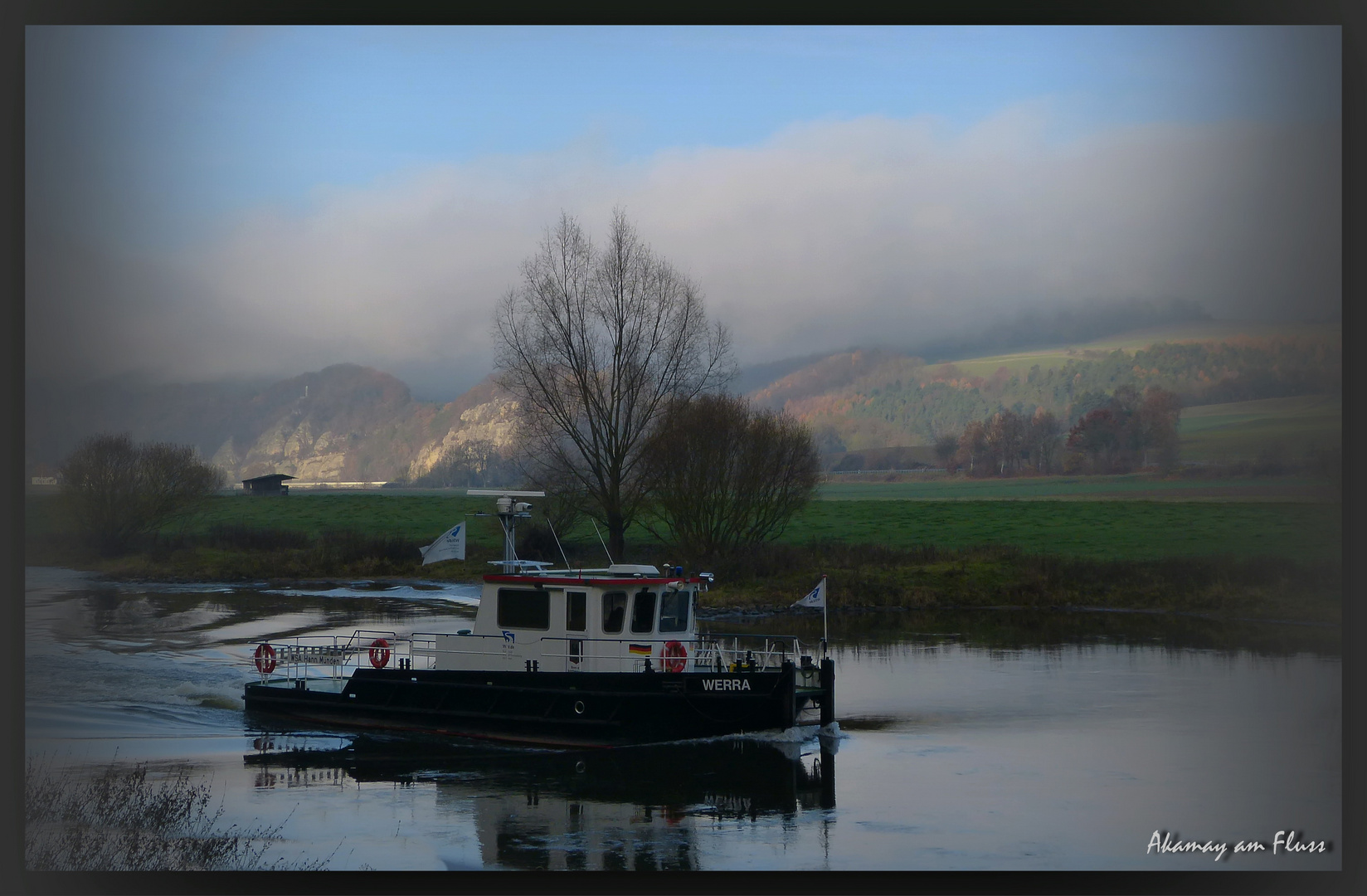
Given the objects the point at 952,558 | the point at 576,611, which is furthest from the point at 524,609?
the point at 952,558

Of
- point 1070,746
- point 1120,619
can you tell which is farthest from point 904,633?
point 1070,746

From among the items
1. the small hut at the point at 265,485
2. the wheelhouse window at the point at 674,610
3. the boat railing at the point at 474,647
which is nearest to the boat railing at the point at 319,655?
the boat railing at the point at 474,647

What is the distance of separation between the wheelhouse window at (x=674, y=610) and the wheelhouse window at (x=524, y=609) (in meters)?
2.14

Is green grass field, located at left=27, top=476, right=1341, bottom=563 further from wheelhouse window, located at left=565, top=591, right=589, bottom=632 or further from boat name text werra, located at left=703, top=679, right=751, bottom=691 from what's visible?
wheelhouse window, located at left=565, top=591, right=589, bottom=632

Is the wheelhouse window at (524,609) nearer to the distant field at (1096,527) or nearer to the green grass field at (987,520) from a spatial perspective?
the green grass field at (987,520)

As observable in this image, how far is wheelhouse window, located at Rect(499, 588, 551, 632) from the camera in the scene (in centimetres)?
2223

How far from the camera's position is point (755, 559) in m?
46.9

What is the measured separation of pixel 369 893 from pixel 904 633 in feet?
84.1

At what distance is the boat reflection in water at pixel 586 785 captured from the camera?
15.6m

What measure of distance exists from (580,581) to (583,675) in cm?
171

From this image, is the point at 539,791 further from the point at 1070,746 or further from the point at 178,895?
the point at 1070,746

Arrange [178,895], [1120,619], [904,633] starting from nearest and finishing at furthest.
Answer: [178,895]
[904,633]
[1120,619]

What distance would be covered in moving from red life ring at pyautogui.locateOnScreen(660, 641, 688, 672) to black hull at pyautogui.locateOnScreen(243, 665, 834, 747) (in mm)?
463

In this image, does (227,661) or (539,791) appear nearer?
(539,791)
